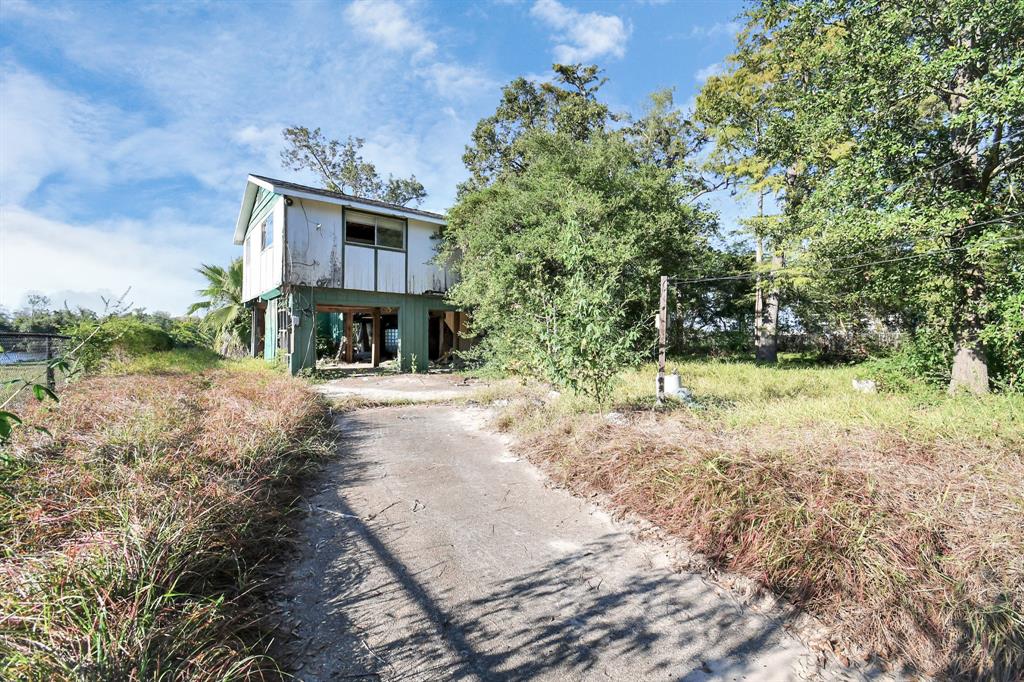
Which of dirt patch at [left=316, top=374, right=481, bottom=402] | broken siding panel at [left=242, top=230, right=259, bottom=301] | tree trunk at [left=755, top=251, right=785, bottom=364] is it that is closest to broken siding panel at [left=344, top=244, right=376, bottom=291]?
dirt patch at [left=316, top=374, right=481, bottom=402]

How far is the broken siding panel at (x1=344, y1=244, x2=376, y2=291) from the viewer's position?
39.4 ft

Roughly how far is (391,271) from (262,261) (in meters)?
3.94

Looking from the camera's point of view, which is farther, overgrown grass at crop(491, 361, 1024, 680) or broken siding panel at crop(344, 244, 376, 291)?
broken siding panel at crop(344, 244, 376, 291)

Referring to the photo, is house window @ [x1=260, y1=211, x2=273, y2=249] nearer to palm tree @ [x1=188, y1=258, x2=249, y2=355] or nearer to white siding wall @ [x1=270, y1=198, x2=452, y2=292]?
white siding wall @ [x1=270, y1=198, x2=452, y2=292]

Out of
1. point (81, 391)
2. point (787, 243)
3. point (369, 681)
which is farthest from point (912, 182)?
point (81, 391)

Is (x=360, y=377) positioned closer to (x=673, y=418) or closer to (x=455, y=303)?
(x=455, y=303)

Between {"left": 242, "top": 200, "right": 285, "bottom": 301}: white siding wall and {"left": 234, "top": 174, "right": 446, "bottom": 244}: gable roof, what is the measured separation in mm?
438

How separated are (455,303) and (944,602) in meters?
11.3

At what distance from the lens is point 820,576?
7.90ft

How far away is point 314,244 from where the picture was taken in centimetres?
1153

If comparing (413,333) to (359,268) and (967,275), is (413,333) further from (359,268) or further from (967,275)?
(967,275)

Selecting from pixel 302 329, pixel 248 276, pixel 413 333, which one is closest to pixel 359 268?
pixel 302 329

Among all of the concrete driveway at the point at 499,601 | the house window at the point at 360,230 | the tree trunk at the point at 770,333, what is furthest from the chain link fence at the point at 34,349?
the tree trunk at the point at 770,333

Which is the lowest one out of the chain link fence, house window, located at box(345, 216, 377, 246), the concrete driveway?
the concrete driveway
